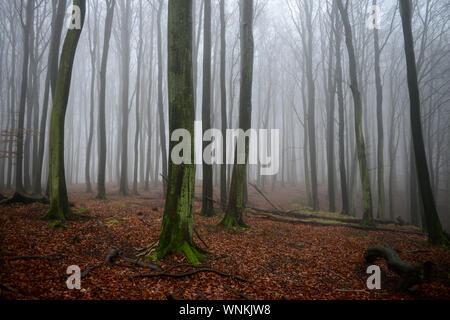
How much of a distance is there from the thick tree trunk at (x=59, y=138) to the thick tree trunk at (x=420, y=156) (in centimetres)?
1088

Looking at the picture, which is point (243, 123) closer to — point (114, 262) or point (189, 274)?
point (189, 274)

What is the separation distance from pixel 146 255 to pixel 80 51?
3194cm

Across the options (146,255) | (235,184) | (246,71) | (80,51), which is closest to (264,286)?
(146,255)

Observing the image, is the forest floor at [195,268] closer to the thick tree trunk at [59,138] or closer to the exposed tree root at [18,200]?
the exposed tree root at [18,200]

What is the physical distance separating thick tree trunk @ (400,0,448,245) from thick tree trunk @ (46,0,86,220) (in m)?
10.9

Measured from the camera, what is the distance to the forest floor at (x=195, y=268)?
11.3 feet

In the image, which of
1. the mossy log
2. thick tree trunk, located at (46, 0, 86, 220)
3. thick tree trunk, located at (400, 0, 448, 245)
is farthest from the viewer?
thick tree trunk, located at (400, 0, 448, 245)

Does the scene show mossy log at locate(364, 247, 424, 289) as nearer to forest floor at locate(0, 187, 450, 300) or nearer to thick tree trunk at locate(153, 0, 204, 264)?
forest floor at locate(0, 187, 450, 300)

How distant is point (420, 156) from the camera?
727 cm

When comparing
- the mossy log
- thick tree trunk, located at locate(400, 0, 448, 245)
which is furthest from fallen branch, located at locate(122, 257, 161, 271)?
thick tree trunk, located at locate(400, 0, 448, 245)

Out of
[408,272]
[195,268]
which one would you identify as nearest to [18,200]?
[195,268]

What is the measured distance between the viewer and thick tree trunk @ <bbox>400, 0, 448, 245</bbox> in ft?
23.0
